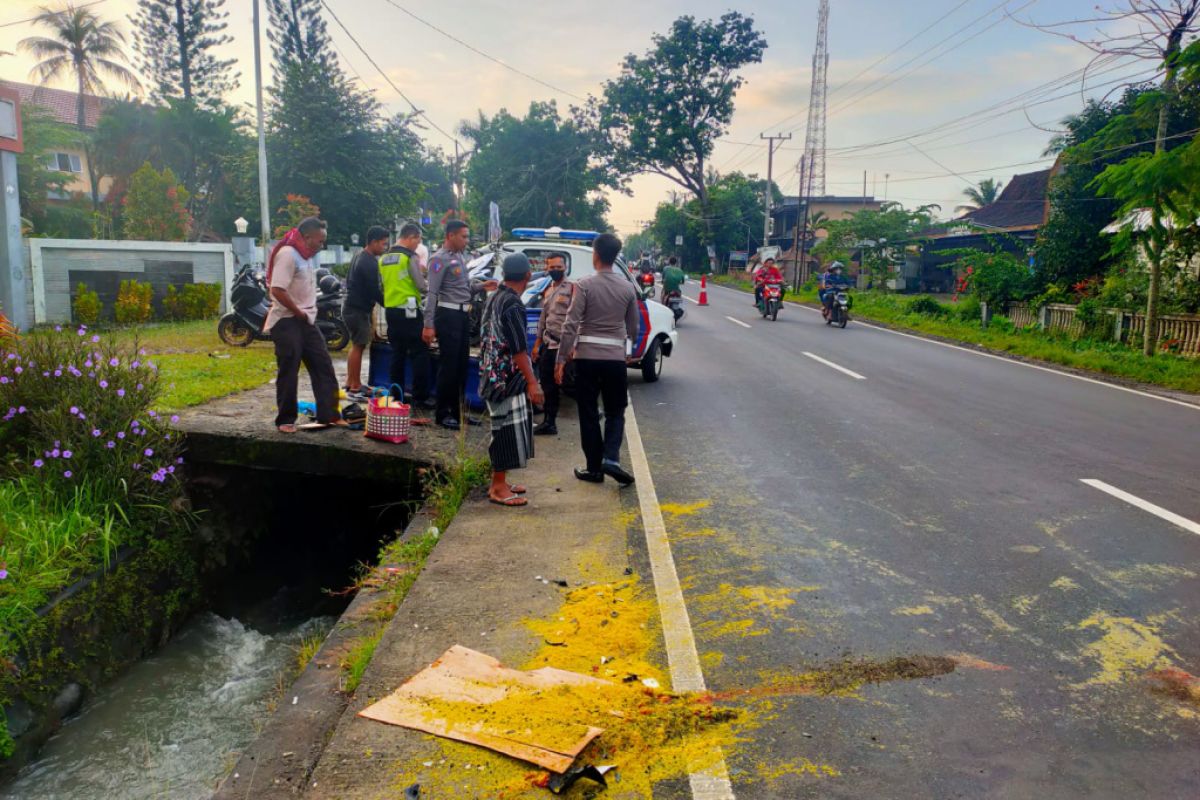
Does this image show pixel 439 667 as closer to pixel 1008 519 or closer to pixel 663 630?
pixel 663 630

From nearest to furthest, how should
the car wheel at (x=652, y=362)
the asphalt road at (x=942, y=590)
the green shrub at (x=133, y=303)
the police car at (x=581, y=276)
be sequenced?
the asphalt road at (x=942, y=590), the police car at (x=581, y=276), the car wheel at (x=652, y=362), the green shrub at (x=133, y=303)

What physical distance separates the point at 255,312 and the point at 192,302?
4948 mm

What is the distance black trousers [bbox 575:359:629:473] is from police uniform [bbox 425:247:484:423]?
1.53 meters

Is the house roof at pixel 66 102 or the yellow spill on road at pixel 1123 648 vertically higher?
the house roof at pixel 66 102

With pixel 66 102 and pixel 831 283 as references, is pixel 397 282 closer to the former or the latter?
pixel 831 283

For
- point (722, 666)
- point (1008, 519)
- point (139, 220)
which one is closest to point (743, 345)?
point (1008, 519)

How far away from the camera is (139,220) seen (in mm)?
26453

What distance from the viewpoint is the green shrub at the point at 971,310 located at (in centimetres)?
2312

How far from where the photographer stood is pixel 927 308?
25.7 metres

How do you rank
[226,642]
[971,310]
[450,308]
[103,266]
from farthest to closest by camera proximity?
[971,310]
[103,266]
[450,308]
[226,642]

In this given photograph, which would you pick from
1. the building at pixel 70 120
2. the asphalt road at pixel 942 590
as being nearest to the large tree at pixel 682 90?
the building at pixel 70 120

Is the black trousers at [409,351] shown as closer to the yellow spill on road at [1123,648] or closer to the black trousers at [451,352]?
the black trousers at [451,352]

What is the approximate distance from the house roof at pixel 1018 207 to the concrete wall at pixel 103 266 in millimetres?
36672

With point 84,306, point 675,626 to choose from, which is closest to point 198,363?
point 84,306
